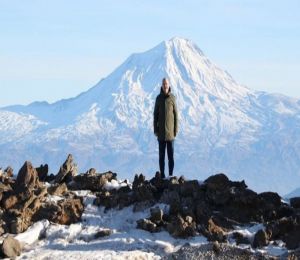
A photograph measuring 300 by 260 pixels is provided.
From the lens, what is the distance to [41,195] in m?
20.5

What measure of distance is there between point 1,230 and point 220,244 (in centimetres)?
501

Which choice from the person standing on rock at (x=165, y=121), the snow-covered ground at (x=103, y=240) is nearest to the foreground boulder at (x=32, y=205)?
the snow-covered ground at (x=103, y=240)

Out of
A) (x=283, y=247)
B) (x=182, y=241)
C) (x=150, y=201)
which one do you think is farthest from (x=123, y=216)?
(x=283, y=247)

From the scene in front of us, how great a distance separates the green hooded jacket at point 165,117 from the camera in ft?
75.9

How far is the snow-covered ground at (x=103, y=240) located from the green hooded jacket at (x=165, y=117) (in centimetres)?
373

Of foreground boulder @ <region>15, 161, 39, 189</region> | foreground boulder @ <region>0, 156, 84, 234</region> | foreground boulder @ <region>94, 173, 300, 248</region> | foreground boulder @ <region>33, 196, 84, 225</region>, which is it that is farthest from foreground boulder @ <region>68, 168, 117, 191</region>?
foreground boulder @ <region>33, 196, 84, 225</region>

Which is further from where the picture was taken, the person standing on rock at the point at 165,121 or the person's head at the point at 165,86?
the person standing on rock at the point at 165,121

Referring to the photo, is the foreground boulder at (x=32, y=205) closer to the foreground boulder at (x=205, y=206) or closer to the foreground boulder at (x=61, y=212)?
the foreground boulder at (x=61, y=212)

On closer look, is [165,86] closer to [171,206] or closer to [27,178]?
[171,206]

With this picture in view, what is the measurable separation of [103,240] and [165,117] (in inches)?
223

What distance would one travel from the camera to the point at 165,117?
23.2 meters

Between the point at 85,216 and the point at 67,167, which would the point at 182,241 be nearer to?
the point at 85,216

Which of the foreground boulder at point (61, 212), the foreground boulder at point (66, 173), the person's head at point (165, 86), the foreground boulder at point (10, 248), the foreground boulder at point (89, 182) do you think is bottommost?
the foreground boulder at point (10, 248)

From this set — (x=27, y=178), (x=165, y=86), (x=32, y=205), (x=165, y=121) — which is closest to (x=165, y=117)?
(x=165, y=121)
